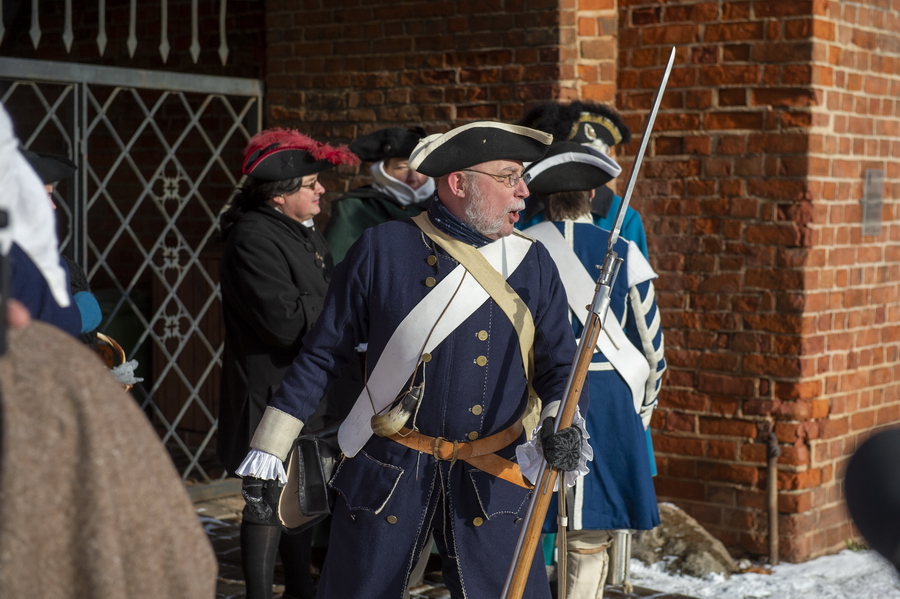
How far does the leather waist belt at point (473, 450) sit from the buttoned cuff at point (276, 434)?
27cm

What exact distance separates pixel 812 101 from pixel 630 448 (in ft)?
6.29

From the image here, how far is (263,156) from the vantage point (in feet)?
14.2

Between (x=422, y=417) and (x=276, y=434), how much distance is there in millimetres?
388

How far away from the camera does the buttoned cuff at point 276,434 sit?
294 centimetres

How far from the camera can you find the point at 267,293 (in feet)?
13.4

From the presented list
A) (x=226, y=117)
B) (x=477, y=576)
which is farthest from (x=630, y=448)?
(x=226, y=117)

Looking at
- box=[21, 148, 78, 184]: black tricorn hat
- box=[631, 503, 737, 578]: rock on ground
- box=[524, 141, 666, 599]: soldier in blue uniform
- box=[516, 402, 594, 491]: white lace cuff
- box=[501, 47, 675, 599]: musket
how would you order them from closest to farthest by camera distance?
1. box=[501, 47, 675, 599]: musket
2. box=[516, 402, 594, 491]: white lace cuff
3. box=[21, 148, 78, 184]: black tricorn hat
4. box=[524, 141, 666, 599]: soldier in blue uniform
5. box=[631, 503, 737, 578]: rock on ground

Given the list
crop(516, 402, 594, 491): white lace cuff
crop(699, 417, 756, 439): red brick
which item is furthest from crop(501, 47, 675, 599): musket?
crop(699, 417, 756, 439): red brick

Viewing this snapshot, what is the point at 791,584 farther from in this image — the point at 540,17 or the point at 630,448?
the point at 540,17

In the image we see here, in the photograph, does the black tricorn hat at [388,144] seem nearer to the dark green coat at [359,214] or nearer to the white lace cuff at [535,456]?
the dark green coat at [359,214]

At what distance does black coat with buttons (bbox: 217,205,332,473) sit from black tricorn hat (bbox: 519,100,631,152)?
43.8 inches

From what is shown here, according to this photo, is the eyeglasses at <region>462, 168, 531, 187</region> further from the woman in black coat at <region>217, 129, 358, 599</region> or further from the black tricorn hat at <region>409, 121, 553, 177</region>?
the woman in black coat at <region>217, 129, 358, 599</region>

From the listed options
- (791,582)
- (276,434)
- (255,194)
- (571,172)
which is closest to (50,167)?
(255,194)

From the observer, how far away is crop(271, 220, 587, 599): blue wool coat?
118 inches
